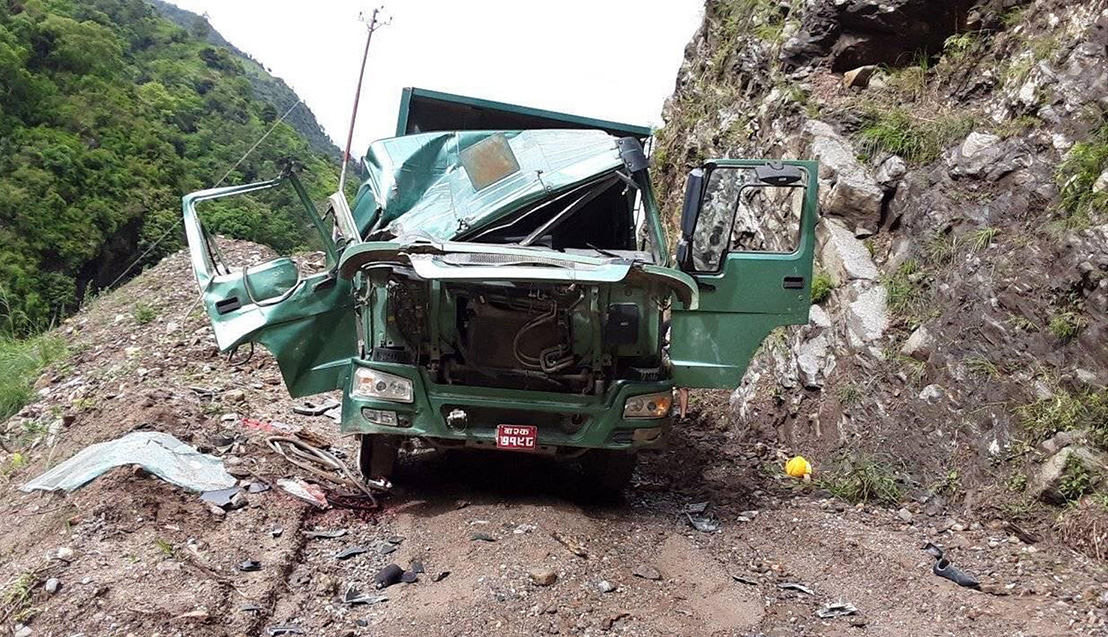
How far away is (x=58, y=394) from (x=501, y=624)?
793 cm

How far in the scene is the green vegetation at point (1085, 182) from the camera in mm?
5375

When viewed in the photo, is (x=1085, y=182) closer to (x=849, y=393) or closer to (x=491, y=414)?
(x=849, y=393)

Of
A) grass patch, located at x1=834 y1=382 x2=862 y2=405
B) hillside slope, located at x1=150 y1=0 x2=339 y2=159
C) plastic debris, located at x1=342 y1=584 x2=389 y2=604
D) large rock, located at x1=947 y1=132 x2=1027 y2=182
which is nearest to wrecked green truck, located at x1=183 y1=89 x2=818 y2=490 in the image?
grass patch, located at x1=834 y1=382 x2=862 y2=405

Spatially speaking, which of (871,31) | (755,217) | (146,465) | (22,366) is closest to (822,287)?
(755,217)

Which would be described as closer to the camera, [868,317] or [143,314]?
[868,317]

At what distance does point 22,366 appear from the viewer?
11438mm

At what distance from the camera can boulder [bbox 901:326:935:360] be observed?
6.08 meters

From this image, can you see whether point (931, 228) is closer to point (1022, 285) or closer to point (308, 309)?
point (1022, 285)

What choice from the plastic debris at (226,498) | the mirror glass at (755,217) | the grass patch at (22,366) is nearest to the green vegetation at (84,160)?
the grass patch at (22,366)

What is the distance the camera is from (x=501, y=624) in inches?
142

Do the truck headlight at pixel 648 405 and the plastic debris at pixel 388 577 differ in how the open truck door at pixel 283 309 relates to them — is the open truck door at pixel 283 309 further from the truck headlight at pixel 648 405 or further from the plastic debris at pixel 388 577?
the truck headlight at pixel 648 405

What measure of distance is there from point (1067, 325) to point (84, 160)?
113 feet

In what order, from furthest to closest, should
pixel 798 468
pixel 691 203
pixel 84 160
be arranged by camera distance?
pixel 84 160
pixel 798 468
pixel 691 203

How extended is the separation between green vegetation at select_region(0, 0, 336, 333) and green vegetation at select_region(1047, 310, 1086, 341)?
60.8ft
